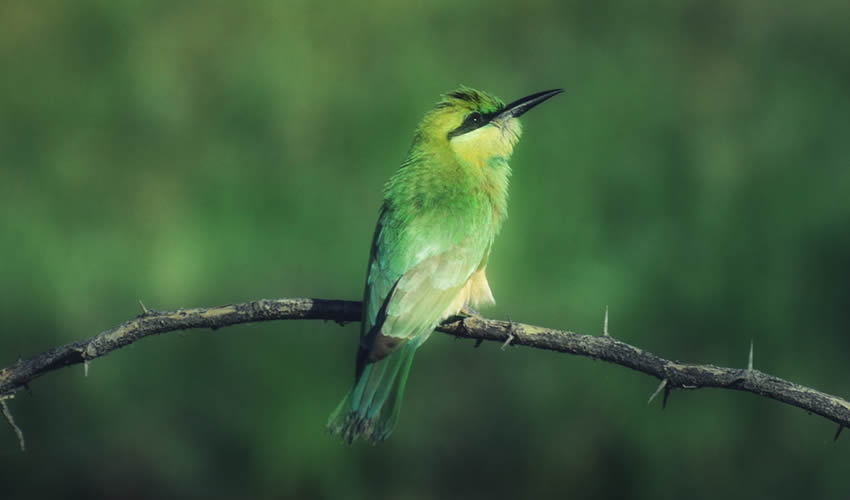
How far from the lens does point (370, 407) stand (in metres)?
2.73

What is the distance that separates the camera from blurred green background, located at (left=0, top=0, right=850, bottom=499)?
4.84m

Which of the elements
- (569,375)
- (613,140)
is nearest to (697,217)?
(613,140)

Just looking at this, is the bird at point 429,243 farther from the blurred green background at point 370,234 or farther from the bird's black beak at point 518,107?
the blurred green background at point 370,234

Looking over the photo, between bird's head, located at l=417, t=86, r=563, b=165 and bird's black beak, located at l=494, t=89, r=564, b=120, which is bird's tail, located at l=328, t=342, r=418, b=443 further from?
bird's black beak, located at l=494, t=89, r=564, b=120

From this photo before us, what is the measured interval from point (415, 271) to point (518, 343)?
1.81 ft

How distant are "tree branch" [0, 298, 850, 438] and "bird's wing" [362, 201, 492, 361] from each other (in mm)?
229

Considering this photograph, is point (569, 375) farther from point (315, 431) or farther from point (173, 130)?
point (173, 130)

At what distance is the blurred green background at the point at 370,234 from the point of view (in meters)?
4.84

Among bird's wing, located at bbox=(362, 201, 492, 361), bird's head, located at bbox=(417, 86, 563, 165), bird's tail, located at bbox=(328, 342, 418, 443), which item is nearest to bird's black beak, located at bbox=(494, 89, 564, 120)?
bird's head, located at bbox=(417, 86, 563, 165)

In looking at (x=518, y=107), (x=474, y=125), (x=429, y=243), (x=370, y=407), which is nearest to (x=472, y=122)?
(x=474, y=125)

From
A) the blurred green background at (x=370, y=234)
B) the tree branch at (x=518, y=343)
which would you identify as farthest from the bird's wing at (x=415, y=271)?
the blurred green background at (x=370, y=234)

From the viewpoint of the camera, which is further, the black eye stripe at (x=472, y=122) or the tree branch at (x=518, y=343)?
the black eye stripe at (x=472, y=122)

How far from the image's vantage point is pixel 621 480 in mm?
4969

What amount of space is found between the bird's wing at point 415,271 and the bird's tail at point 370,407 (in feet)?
0.26
